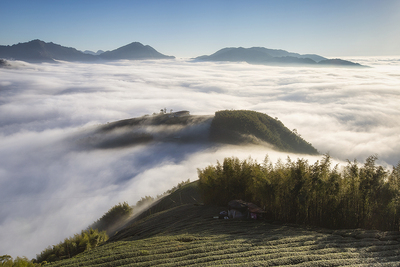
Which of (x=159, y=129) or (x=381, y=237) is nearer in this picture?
(x=381, y=237)

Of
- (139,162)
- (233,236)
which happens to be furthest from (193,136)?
(233,236)

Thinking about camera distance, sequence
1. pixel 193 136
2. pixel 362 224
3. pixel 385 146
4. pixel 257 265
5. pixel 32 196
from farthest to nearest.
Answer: pixel 385 146 < pixel 193 136 < pixel 32 196 < pixel 362 224 < pixel 257 265

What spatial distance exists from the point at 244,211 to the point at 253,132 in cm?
7705

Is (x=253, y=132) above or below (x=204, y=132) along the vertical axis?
above

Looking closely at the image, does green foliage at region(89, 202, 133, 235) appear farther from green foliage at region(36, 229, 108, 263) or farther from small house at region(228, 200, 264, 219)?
small house at region(228, 200, 264, 219)

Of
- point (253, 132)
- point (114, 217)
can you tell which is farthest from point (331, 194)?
point (253, 132)

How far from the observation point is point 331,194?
23703 millimetres

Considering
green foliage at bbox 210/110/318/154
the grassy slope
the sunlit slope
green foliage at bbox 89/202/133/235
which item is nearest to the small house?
the grassy slope

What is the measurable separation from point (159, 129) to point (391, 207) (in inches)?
3930

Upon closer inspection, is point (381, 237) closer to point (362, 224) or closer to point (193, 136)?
point (362, 224)

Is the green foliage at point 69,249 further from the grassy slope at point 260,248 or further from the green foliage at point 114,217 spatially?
the green foliage at point 114,217

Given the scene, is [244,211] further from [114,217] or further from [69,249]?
[114,217]

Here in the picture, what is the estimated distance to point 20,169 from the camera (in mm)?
115750

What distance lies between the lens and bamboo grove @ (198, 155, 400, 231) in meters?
21.8
